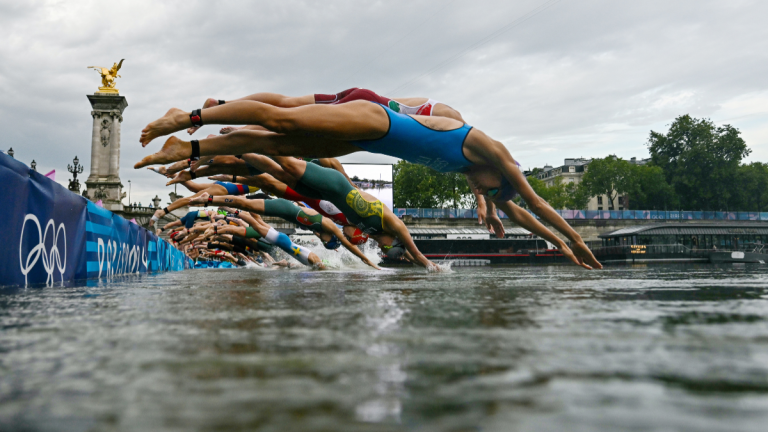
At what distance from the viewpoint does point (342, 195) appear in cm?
816

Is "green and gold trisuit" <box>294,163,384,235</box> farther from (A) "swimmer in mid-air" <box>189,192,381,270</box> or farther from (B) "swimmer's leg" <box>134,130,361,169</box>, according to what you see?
(B) "swimmer's leg" <box>134,130,361,169</box>

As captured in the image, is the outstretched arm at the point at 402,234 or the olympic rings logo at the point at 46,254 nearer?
the olympic rings logo at the point at 46,254

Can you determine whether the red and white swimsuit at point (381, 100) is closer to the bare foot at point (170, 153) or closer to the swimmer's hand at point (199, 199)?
the bare foot at point (170, 153)

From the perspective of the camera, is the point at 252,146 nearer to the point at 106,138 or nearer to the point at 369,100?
the point at 369,100

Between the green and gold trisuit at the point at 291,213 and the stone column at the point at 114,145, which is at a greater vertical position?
the stone column at the point at 114,145

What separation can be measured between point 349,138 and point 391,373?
11.1ft

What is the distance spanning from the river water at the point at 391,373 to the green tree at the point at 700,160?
7407 centimetres

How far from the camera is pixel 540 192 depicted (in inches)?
2653

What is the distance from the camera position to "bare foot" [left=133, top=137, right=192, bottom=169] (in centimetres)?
394

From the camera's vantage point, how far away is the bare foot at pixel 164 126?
3.76 metres

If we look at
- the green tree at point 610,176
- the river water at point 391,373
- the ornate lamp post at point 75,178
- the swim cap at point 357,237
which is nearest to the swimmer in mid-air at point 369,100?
the river water at point 391,373

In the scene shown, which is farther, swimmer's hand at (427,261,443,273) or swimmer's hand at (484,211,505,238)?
swimmer's hand at (427,261,443,273)

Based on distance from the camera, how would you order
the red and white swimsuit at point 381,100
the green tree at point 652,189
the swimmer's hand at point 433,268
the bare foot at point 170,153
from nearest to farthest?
the bare foot at point 170,153 → the red and white swimsuit at point 381,100 → the swimmer's hand at point 433,268 → the green tree at point 652,189

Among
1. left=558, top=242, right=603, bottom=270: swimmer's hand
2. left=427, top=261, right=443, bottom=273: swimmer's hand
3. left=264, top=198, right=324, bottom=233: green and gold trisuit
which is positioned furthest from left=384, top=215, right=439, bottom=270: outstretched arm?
left=264, top=198, right=324, bottom=233: green and gold trisuit
